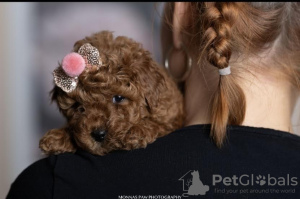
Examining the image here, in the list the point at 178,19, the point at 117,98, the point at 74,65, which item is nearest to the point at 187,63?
the point at 178,19

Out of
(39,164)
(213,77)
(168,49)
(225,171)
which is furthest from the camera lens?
(168,49)

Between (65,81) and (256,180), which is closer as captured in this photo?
(256,180)

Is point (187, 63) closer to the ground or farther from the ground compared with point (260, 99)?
farther from the ground

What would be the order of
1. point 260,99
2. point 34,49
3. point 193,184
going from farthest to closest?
point 34,49, point 260,99, point 193,184

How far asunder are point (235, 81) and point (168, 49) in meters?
0.48

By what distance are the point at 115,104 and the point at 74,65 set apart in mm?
240

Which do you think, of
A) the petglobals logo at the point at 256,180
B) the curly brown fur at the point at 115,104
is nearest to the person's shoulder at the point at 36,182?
the curly brown fur at the point at 115,104

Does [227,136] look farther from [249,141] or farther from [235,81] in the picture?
[235,81]

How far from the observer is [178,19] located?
1586mm

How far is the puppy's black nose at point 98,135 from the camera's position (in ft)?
5.05

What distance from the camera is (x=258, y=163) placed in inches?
A: 49.3

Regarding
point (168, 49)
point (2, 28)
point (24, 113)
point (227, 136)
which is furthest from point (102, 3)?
point (227, 136)

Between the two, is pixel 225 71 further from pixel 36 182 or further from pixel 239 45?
pixel 36 182

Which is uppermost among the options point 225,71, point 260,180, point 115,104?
point 225,71
